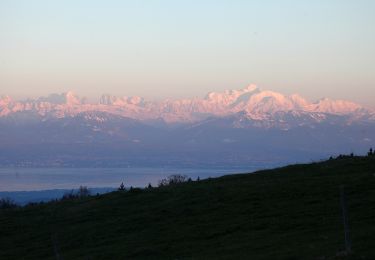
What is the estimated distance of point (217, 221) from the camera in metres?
30.9

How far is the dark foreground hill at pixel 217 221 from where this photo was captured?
25.1 metres

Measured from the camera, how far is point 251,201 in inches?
1304

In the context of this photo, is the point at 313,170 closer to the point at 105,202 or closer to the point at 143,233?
the point at 105,202

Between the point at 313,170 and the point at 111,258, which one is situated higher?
the point at 313,170

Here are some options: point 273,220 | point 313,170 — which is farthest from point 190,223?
point 313,170

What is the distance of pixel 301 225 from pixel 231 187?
9.79m

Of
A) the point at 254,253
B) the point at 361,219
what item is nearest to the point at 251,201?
the point at 361,219

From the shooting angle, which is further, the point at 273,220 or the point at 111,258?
the point at 273,220

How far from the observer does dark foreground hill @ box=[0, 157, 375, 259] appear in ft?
82.3

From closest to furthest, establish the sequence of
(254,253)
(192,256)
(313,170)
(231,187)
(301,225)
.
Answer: (254,253) < (192,256) < (301,225) < (231,187) < (313,170)

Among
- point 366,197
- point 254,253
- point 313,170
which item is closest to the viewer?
point 254,253

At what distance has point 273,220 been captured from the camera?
29.1 meters

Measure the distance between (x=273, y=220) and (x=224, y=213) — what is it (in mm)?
3324

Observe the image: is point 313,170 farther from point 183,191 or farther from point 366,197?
point 366,197
